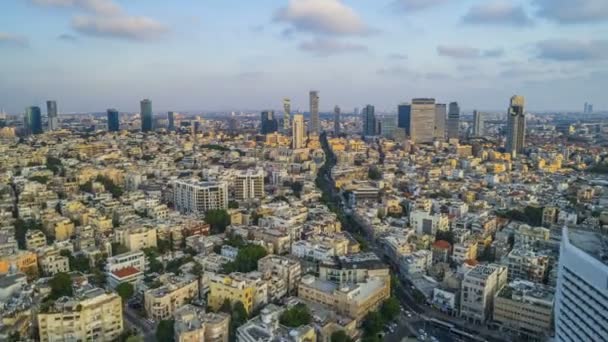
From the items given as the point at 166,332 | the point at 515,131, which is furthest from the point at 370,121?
the point at 166,332

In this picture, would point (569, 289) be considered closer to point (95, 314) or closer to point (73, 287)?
point (95, 314)

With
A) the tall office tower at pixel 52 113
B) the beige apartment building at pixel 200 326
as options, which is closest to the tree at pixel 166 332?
the beige apartment building at pixel 200 326

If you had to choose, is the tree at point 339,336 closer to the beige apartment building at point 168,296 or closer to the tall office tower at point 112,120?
the beige apartment building at point 168,296

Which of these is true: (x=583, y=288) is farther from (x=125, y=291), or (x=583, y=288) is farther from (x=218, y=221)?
(x=218, y=221)

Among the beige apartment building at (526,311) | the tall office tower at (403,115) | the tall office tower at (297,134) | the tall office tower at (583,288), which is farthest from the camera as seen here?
the tall office tower at (403,115)

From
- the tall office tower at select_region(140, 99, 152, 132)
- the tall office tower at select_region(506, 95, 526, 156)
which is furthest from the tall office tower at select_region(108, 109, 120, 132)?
the tall office tower at select_region(506, 95, 526, 156)

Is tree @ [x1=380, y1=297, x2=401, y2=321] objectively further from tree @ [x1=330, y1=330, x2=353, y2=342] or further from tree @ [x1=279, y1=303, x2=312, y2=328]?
tree @ [x1=279, y1=303, x2=312, y2=328]
